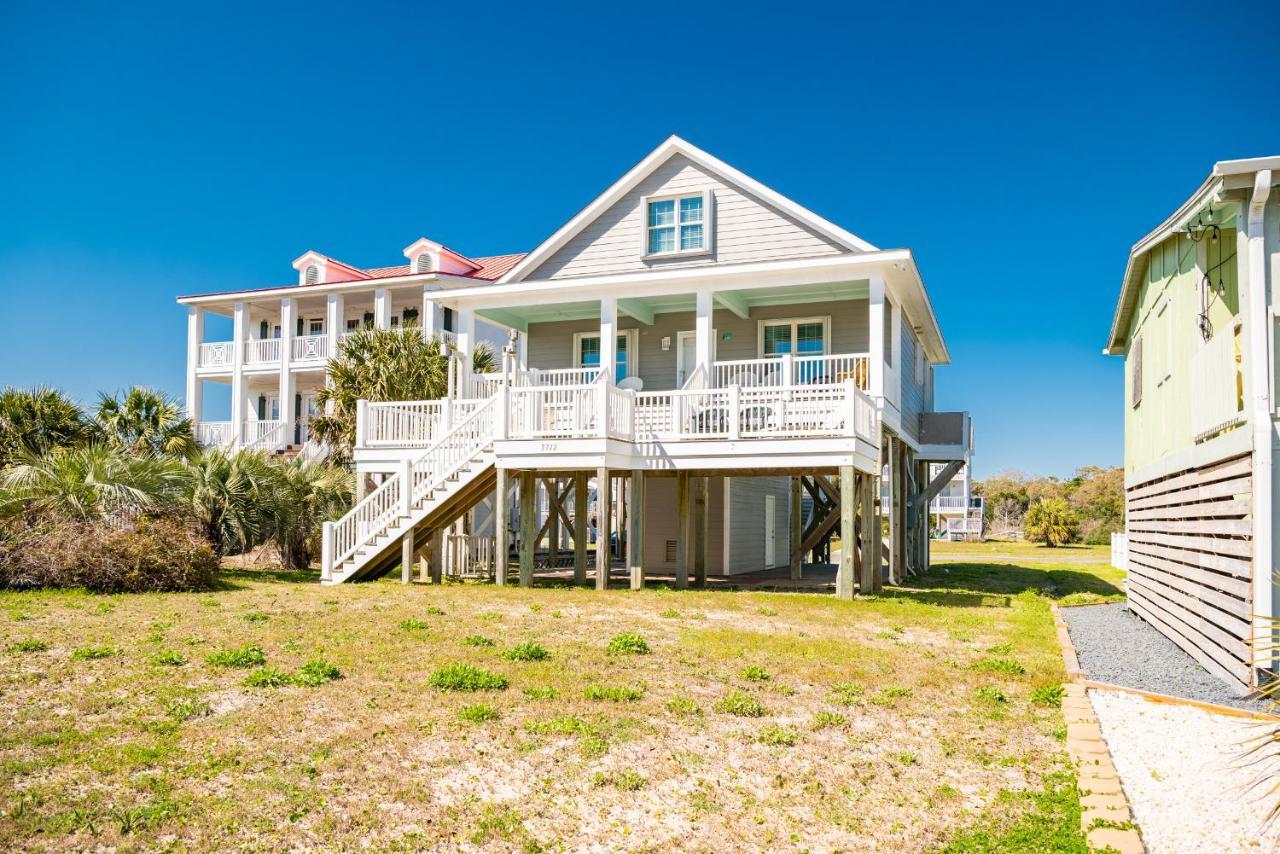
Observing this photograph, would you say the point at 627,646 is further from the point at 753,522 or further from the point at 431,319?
the point at 431,319

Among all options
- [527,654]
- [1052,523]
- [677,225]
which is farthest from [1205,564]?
[1052,523]

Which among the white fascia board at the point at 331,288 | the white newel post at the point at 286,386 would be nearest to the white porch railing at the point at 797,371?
the white fascia board at the point at 331,288

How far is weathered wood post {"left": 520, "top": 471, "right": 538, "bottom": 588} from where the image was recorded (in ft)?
56.5

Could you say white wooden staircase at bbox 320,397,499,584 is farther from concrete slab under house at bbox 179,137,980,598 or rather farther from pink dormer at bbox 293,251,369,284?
pink dormer at bbox 293,251,369,284

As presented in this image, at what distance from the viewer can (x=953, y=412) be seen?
25.8 metres

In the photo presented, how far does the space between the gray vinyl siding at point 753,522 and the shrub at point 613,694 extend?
1407cm

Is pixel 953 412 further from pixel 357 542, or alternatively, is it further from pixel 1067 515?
pixel 1067 515

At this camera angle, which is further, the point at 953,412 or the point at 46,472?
the point at 953,412

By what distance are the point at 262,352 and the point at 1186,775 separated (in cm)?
3703

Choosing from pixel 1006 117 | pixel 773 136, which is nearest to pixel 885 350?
pixel 1006 117

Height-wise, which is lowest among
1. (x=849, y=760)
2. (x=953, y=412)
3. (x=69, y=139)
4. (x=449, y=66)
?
(x=849, y=760)

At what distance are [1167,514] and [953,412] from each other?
11.8 metres

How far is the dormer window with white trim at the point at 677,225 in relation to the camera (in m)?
21.1

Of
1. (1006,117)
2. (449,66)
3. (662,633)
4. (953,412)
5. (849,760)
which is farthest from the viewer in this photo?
(449,66)
